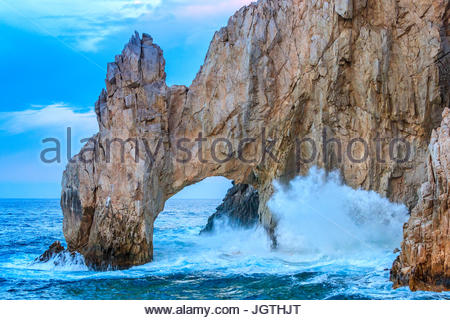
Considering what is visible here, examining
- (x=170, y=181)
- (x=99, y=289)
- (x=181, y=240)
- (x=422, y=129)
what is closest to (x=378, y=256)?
(x=422, y=129)

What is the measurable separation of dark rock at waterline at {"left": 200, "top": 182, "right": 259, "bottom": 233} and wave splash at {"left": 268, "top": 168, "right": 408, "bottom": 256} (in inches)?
404

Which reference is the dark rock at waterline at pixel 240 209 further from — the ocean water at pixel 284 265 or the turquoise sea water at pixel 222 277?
the turquoise sea water at pixel 222 277

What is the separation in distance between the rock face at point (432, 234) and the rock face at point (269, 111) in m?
5.76

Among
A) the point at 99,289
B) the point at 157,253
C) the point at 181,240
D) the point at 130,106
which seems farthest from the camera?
the point at 181,240

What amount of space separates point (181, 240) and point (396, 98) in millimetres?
14697

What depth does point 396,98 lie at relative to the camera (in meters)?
21.2

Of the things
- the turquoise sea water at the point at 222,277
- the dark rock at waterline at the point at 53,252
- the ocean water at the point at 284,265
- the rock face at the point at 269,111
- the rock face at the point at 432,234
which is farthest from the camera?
the dark rock at waterline at the point at 53,252

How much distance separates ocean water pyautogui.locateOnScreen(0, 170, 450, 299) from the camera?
16.1 m

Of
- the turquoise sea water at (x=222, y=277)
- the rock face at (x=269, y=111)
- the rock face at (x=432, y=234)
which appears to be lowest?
the turquoise sea water at (x=222, y=277)

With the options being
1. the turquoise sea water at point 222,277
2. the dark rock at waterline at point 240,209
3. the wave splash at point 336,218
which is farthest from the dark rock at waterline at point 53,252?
the dark rock at waterline at point 240,209

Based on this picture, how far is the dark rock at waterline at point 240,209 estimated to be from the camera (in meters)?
33.6

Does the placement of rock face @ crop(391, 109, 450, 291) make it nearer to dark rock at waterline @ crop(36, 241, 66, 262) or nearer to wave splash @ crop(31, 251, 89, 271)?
wave splash @ crop(31, 251, 89, 271)

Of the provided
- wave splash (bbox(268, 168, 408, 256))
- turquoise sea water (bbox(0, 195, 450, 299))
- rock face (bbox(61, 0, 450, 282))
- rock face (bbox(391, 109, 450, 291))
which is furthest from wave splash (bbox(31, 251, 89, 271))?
rock face (bbox(391, 109, 450, 291))
